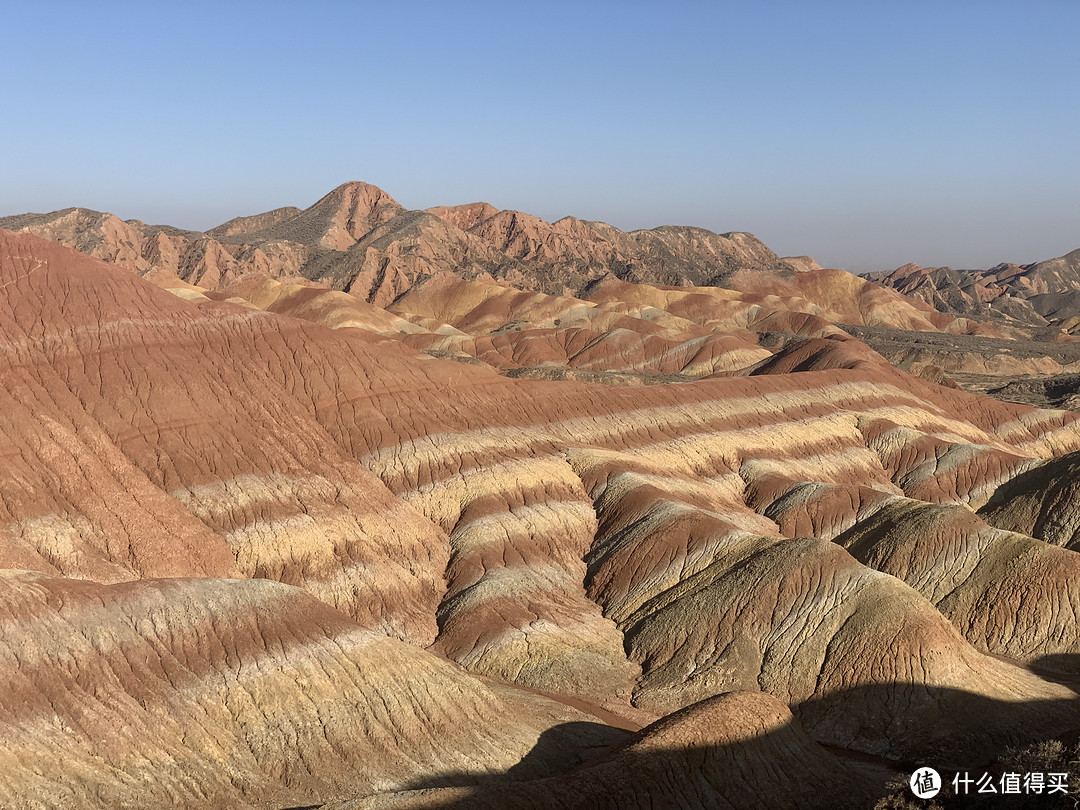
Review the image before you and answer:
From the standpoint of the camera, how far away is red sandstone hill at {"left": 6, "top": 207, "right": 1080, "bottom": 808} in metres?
34.9

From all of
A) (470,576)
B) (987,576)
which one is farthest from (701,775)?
(987,576)

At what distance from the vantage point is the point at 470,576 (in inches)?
2317

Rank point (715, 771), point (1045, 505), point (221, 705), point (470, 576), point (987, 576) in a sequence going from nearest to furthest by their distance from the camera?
point (715, 771), point (221, 705), point (987, 576), point (470, 576), point (1045, 505)

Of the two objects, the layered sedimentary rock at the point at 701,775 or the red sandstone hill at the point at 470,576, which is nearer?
the layered sedimentary rock at the point at 701,775

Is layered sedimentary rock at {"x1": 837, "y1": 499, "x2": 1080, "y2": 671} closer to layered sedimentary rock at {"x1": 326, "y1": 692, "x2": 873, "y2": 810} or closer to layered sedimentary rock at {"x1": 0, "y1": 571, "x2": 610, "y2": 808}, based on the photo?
layered sedimentary rock at {"x1": 326, "y1": 692, "x2": 873, "y2": 810}

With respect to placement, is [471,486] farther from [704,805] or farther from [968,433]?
[968,433]

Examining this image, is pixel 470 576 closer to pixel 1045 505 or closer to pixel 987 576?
pixel 987 576

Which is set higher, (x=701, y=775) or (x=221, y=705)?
(x=221, y=705)

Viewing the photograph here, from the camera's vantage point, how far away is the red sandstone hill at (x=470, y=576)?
34.9 metres

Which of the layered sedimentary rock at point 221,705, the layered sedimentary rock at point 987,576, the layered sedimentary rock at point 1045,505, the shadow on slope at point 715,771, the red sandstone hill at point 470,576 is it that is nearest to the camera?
the shadow on slope at point 715,771

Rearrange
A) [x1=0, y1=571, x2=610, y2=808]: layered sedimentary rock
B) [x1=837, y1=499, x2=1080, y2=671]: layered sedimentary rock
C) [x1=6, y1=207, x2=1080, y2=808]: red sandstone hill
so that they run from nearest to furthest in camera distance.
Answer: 1. [x1=0, y1=571, x2=610, y2=808]: layered sedimentary rock
2. [x1=6, y1=207, x2=1080, y2=808]: red sandstone hill
3. [x1=837, y1=499, x2=1080, y2=671]: layered sedimentary rock

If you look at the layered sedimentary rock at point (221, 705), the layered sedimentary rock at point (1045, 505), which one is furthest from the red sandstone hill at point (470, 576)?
the layered sedimentary rock at point (1045, 505)

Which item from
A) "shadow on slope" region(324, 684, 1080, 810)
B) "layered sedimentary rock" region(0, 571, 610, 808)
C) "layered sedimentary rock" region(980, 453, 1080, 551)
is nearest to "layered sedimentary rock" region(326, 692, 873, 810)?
"shadow on slope" region(324, 684, 1080, 810)

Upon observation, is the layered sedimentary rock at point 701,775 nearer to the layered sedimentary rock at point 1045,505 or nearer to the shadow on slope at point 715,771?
the shadow on slope at point 715,771
